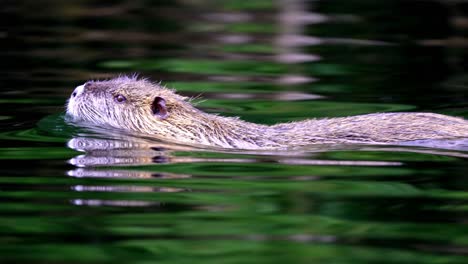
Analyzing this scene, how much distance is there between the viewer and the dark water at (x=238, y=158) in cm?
530

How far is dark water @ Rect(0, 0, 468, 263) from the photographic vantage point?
17.4 feet

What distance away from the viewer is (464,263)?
4883 mm

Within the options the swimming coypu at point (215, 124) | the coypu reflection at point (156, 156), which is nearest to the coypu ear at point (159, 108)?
the swimming coypu at point (215, 124)

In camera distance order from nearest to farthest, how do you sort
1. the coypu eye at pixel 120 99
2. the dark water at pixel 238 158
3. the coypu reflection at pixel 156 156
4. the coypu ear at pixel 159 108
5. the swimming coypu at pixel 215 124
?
the dark water at pixel 238 158 < the coypu reflection at pixel 156 156 < the swimming coypu at pixel 215 124 < the coypu ear at pixel 159 108 < the coypu eye at pixel 120 99

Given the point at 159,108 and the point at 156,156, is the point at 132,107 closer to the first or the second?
the point at 159,108

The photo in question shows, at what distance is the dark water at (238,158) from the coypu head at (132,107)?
20 cm

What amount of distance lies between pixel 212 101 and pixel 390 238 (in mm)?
5090

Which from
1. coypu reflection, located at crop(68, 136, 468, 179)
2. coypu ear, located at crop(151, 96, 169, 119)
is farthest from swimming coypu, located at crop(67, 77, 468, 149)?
coypu reflection, located at crop(68, 136, 468, 179)

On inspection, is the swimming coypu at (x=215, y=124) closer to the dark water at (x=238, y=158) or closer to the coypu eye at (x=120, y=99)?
the coypu eye at (x=120, y=99)

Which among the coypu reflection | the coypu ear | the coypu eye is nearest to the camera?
the coypu reflection

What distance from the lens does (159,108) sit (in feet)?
27.5

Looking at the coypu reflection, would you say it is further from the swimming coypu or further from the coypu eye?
the coypu eye

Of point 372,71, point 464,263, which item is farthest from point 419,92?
point 464,263

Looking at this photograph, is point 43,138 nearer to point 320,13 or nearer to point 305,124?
point 305,124
